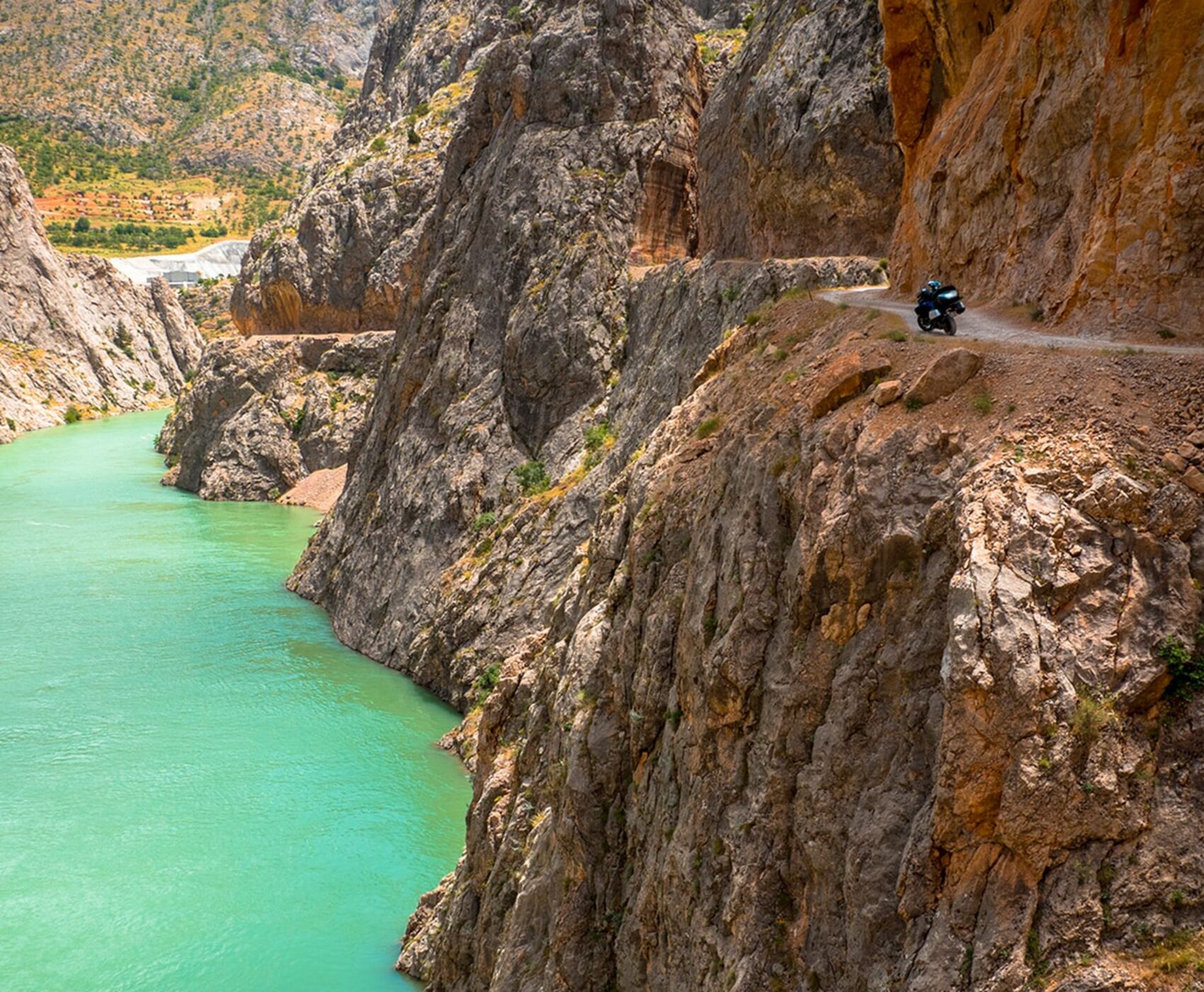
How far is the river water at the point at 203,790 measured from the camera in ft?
73.3

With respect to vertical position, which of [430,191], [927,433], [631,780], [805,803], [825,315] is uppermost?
[430,191]

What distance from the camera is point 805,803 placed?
10359mm

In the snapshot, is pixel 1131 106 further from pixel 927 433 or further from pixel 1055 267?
pixel 927 433

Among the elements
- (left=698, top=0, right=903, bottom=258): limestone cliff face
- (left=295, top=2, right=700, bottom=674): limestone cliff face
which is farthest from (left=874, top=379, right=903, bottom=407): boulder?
(left=295, top=2, right=700, bottom=674): limestone cliff face

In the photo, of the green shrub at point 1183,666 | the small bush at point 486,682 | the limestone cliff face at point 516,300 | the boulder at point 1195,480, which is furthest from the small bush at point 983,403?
the limestone cliff face at point 516,300

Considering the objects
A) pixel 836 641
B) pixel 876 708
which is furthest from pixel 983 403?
pixel 876 708

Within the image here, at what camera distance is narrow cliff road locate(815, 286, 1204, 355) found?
10961mm

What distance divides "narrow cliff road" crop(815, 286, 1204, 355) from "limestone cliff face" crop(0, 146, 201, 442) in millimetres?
88779

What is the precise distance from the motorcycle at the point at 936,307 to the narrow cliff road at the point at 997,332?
0.26 metres

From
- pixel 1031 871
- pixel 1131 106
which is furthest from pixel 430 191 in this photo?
pixel 1031 871

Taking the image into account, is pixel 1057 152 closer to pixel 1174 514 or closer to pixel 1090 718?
pixel 1174 514

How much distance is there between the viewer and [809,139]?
28203 millimetres

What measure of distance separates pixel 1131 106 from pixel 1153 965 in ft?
31.1

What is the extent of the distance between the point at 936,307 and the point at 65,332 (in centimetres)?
11183
